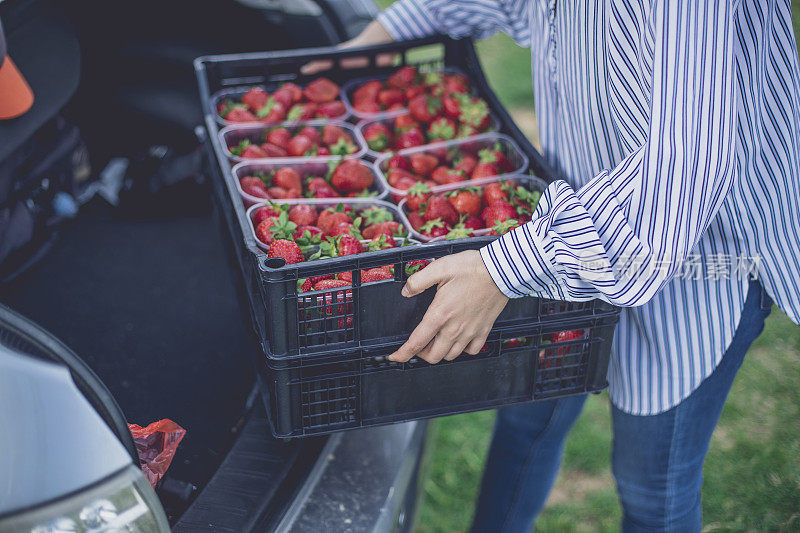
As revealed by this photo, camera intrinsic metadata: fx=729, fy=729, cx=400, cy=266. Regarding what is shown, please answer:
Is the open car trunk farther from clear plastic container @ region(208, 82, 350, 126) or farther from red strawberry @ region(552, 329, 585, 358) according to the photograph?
red strawberry @ region(552, 329, 585, 358)

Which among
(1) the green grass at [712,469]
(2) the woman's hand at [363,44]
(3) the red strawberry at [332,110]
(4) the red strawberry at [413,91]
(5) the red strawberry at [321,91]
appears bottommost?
(1) the green grass at [712,469]

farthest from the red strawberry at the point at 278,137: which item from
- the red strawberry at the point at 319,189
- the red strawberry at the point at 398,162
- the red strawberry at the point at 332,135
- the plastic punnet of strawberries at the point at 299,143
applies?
the red strawberry at the point at 398,162

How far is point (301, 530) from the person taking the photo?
1363mm

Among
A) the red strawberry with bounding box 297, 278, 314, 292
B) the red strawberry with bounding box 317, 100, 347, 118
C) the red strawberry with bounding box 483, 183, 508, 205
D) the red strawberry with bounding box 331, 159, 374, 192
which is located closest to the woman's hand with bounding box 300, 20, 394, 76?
the red strawberry with bounding box 317, 100, 347, 118

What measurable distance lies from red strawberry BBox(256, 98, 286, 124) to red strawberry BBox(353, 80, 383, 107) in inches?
10.0

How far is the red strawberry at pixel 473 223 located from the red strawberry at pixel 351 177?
0.32m

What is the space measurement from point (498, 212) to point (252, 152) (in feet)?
2.31

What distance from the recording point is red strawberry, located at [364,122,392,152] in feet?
6.79

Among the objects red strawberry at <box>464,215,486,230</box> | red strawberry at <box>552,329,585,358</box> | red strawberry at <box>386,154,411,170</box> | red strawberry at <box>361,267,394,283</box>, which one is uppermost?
red strawberry at <box>386,154,411,170</box>

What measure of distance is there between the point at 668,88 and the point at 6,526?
1093 mm

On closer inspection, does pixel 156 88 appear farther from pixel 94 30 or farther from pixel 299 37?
pixel 299 37

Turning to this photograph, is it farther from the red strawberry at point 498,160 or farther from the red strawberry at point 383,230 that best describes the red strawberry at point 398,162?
the red strawberry at point 383,230

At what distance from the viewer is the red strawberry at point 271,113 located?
210cm

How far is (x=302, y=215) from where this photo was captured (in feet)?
5.50
